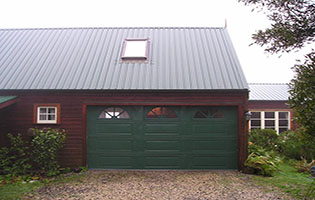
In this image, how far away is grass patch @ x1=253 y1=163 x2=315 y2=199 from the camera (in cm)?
623

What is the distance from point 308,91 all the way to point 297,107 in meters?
0.42

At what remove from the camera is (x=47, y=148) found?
769cm

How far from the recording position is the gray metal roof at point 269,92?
15.8 m

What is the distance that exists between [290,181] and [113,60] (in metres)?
7.74

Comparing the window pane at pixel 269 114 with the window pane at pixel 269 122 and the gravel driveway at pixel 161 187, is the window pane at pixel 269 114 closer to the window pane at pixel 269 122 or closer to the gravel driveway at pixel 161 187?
the window pane at pixel 269 122

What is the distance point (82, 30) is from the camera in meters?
11.9

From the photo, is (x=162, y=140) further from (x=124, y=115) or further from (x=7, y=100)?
(x=7, y=100)

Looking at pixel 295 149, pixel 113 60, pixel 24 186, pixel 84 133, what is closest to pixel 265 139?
pixel 295 149

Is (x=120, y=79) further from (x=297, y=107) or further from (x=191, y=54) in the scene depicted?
(x=297, y=107)

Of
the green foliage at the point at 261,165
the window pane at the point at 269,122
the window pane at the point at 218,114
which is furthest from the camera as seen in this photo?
the window pane at the point at 269,122

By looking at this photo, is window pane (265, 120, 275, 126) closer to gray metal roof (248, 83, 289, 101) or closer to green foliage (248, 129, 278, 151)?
gray metal roof (248, 83, 289, 101)

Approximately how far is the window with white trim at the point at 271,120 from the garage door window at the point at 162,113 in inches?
367

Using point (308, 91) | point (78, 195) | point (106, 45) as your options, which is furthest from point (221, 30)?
point (78, 195)

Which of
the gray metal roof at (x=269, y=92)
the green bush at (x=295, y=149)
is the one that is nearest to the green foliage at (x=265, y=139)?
the green bush at (x=295, y=149)
